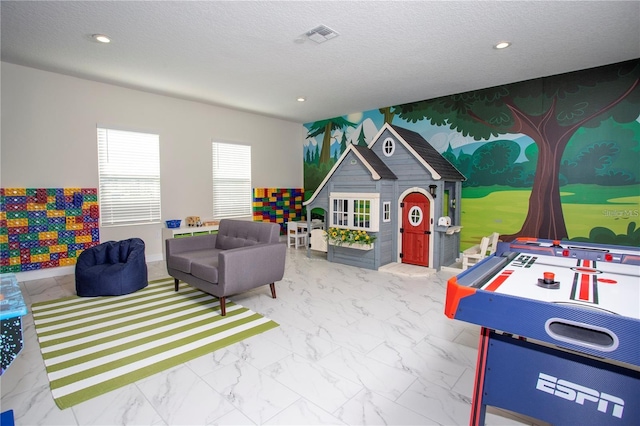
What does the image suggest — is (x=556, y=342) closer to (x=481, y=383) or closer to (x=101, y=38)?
(x=481, y=383)

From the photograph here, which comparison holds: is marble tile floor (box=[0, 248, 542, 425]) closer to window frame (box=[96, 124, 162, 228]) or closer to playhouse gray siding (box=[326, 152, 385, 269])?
playhouse gray siding (box=[326, 152, 385, 269])

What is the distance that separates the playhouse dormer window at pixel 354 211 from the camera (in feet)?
17.7

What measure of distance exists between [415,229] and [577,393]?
4050 mm

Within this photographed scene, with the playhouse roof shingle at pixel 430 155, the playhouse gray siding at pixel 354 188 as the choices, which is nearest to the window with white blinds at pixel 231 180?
the playhouse gray siding at pixel 354 188

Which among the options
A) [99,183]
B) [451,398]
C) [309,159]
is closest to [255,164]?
[309,159]

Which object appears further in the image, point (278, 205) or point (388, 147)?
point (278, 205)

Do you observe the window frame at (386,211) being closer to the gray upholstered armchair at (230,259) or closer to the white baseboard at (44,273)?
the gray upholstered armchair at (230,259)

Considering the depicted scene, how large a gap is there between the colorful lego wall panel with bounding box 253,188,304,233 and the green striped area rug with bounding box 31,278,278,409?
11.5ft

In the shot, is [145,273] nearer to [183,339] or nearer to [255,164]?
[183,339]

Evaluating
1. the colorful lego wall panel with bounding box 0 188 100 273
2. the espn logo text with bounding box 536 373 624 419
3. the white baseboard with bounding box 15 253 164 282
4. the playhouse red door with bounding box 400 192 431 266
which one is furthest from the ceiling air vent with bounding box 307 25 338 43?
the white baseboard with bounding box 15 253 164 282

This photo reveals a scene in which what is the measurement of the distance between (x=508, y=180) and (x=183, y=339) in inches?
201

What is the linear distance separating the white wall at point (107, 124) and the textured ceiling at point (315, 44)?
0.30 m

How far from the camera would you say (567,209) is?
4902 millimetres

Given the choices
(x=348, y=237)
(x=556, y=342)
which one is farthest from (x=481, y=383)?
(x=348, y=237)
